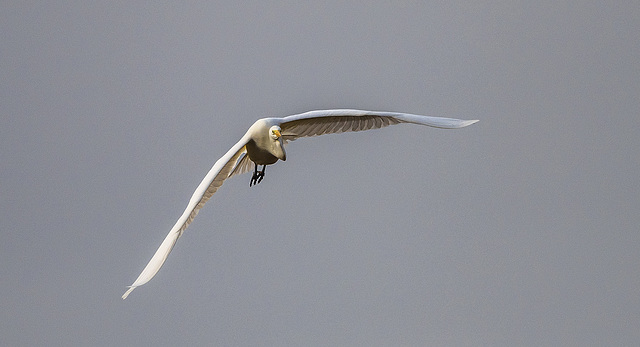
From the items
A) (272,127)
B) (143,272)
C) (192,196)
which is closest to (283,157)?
(272,127)

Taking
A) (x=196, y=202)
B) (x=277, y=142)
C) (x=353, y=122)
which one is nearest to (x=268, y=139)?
(x=277, y=142)

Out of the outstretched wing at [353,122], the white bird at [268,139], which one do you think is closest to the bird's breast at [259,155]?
the white bird at [268,139]

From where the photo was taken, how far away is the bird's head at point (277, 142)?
1158cm

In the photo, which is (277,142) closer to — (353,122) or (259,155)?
(259,155)

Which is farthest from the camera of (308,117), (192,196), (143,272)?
(308,117)

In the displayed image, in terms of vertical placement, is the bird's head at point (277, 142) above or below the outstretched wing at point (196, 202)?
above

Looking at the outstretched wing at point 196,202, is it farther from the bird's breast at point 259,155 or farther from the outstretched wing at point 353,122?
the outstretched wing at point 353,122

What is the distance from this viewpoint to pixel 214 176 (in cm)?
1142

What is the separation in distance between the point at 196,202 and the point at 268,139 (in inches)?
47.6

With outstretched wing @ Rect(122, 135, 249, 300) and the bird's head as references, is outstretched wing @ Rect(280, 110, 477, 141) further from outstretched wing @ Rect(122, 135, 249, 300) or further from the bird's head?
outstretched wing @ Rect(122, 135, 249, 300)

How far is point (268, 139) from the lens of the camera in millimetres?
11695

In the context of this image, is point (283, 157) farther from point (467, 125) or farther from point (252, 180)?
point (467, 125)

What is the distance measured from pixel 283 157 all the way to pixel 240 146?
530 millimetres

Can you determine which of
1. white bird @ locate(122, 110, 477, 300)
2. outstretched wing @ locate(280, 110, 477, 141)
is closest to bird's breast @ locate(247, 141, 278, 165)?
white bird @ locate(122, 110, 477, 300)
